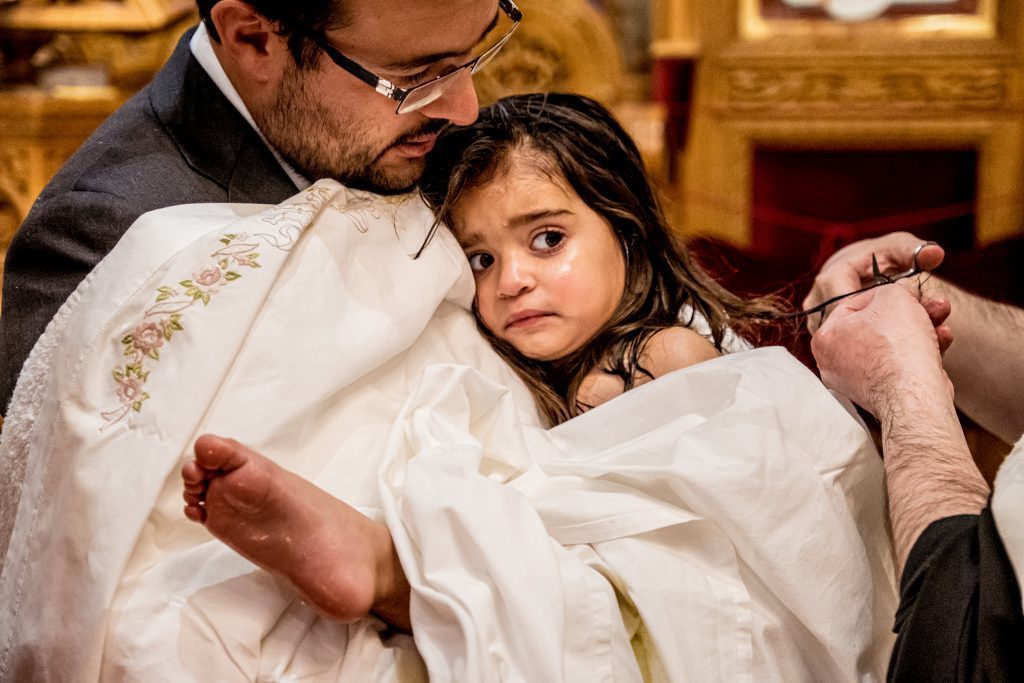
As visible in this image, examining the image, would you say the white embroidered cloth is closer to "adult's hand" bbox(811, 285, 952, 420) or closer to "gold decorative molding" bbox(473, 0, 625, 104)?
"adult's hand" bbox(811, 285, 952, 420)

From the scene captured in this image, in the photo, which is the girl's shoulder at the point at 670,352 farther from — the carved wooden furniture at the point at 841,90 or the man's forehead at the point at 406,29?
the carved wooden furniture at the point at 841,90

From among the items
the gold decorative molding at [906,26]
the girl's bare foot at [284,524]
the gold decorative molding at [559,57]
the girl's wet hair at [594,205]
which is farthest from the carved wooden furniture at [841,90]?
the girl's bare foot at [284,524]

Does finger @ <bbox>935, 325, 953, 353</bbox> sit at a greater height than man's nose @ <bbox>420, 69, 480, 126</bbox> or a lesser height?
lesser

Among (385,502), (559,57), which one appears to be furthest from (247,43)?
(559,57)

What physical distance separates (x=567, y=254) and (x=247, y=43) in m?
0.58

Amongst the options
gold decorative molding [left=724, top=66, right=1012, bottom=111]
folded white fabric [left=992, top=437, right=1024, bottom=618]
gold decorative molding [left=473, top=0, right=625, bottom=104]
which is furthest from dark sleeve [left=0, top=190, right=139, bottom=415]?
gold decorative molding [left=724, top=66, right=1012, bottom=111]

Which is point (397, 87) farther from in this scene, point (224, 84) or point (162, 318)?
point (162, 318)

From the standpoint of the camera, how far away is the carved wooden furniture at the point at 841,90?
4.07 m

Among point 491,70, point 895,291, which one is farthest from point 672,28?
point 895,291

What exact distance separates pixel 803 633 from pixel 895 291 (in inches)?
20.6

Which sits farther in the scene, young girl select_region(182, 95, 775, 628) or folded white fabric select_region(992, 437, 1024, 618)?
young girl select_region(182, 95, 775, 628)

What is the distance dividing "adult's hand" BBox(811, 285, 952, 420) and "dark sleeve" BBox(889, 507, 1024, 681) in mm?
271

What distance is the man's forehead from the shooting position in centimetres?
152

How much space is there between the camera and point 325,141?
63.1 inches
